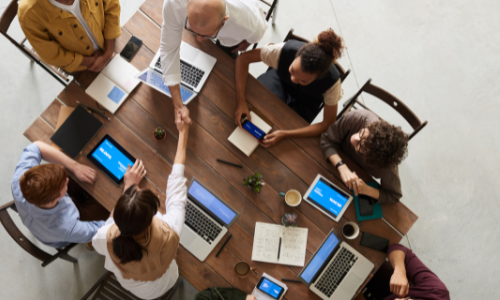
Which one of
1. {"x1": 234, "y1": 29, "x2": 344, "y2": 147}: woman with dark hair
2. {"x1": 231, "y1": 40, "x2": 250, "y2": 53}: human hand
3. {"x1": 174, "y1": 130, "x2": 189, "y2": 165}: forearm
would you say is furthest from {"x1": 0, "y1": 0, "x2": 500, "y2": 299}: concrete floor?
{"x1": 174, "y1": 130, "x2": 189, "y2": 165}: forearm

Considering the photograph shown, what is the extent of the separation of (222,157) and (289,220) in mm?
585

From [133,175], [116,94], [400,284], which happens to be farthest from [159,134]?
[400,284]

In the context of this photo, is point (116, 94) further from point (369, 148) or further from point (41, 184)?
point (369, 148)

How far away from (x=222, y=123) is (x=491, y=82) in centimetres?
304

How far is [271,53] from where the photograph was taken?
6.74ft

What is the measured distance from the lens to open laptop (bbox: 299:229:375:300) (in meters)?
1.81

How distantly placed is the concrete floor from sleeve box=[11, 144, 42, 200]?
1.10 meters

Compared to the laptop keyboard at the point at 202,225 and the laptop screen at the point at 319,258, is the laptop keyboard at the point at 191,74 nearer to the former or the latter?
the laptop keyboard at the point at 202,225

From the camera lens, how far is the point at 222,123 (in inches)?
Result: 78.7

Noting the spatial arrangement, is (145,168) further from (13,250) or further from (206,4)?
(13,250)

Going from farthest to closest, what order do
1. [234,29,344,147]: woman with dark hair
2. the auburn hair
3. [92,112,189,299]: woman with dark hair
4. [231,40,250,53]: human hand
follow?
[231,40,250,53]: human hand
[234,29,344,147]: woman with dark hair
the auburn hair
[92,112,189,299]: woman with dark hair

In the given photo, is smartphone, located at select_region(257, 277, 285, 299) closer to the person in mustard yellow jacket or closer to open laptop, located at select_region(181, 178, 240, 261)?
open laptop, located at select_region(181, 178, 240, 261)

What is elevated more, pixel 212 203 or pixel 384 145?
pixel 384 145

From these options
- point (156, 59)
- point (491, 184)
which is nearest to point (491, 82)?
point (491, 184)
